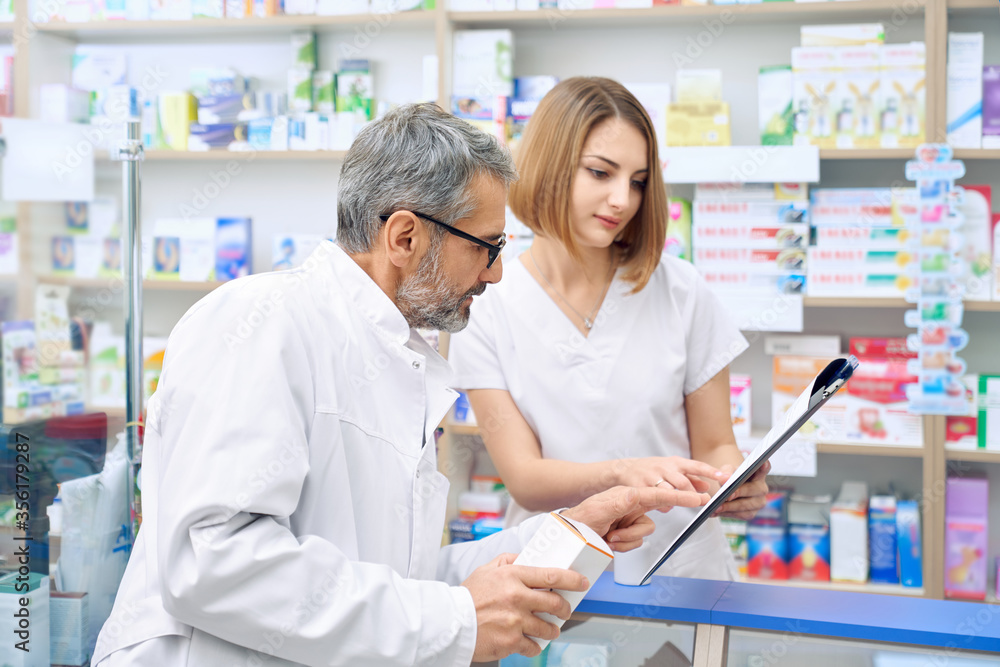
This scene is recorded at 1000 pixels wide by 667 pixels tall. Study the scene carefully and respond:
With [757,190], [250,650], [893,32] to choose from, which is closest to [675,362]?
[250,650]

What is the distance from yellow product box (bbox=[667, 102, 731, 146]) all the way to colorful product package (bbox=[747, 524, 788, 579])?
53.7 inches

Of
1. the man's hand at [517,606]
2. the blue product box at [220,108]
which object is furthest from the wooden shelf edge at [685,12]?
the man's hand at [517,606]

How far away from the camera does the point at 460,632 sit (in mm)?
979

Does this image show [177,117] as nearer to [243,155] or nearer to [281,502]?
[243,155]

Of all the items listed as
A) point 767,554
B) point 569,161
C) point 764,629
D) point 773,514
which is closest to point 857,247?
point 773,514

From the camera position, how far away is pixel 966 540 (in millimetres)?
2832

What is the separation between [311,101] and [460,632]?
8.88ft

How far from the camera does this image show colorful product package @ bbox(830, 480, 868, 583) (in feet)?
9.49

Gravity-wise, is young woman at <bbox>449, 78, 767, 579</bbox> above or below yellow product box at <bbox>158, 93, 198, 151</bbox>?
below

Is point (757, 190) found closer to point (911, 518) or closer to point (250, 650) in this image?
point (911, 518)

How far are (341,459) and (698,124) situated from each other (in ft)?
7.39

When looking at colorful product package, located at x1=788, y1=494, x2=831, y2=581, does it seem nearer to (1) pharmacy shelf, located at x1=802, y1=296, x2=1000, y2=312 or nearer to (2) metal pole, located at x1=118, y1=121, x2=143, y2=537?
(1) pharmacy shelf, located at x1=802, y1=296, x2=1000, y2=312

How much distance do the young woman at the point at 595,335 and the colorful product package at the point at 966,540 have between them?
147 cm

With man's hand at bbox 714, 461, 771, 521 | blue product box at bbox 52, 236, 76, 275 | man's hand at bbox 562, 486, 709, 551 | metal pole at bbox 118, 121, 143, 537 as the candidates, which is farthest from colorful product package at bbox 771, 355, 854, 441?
blue product box at bbox 52, 236, 76, 275
